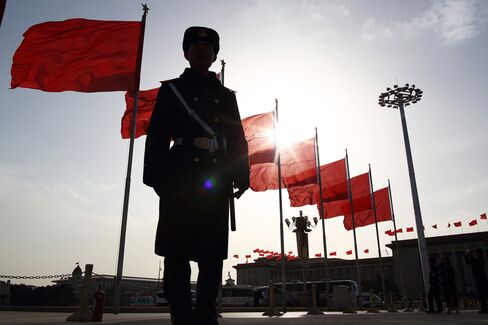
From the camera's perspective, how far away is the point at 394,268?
241ft

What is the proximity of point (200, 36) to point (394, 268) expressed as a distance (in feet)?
258

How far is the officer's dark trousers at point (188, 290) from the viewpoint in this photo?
2.47 meters

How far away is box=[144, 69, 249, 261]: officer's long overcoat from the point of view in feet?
8.45

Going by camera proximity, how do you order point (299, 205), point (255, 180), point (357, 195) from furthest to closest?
point (357, 195) → point (299, 205) → point (255, 180)

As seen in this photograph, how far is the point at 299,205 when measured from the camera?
69.7ft

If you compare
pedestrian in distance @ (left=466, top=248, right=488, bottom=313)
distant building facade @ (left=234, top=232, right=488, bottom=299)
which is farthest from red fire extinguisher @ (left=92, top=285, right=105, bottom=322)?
distant building facade @ (left=234, top=232, right=488, bottom=299)

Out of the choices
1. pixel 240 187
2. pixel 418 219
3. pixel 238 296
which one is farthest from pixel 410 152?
pixel 238 296

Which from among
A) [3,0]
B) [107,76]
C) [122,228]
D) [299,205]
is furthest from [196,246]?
[299,205]

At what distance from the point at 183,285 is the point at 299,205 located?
1907 cm

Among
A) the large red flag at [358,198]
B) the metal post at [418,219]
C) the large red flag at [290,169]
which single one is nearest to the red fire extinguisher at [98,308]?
the large red flag at [290,169]

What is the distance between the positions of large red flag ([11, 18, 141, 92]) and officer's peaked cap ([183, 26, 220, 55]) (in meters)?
8.53

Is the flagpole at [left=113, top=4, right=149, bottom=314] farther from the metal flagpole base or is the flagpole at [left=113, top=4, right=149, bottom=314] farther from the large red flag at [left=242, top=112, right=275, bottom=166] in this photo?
the large red flag at [left=242, top=112, right=275, bottom=166]

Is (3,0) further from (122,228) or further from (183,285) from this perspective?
(122,228)

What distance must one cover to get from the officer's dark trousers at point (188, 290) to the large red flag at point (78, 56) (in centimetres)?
934
